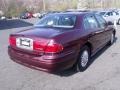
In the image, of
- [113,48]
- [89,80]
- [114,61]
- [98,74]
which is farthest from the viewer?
[113,48]

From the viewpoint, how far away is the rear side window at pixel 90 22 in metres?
6.01

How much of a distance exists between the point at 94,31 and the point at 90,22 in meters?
0.30

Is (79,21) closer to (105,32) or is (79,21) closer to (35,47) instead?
(35,47)

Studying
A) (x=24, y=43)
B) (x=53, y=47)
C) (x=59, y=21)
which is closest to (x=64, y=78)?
(x=53, y=47)

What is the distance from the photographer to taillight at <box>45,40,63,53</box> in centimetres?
467

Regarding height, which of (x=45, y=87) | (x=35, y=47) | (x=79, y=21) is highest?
(x=79, y=21)

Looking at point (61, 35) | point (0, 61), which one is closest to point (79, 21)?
point (61, 35)

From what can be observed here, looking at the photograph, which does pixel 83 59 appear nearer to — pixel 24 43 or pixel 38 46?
pixel 38 46

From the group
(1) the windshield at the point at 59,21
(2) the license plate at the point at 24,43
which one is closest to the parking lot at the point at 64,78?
(2) the license plate at the point at 24,43

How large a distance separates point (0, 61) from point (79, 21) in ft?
9.73

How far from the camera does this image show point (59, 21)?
6.01 m

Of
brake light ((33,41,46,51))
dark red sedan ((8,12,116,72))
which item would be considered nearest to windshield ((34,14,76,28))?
dark red sedan ((8,12,116,72))

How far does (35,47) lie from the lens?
15.9 ft

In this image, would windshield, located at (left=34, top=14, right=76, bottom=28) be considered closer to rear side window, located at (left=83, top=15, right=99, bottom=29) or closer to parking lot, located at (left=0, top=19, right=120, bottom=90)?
rear side window, located at (left=83, top=15, right=99, bottom=29)
